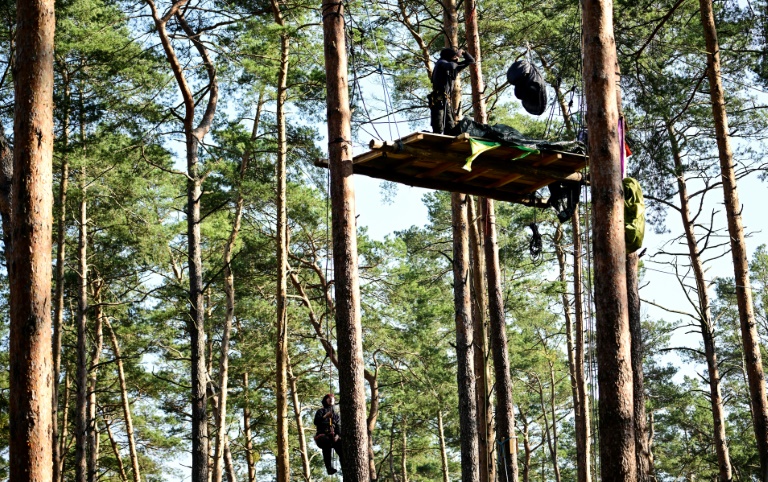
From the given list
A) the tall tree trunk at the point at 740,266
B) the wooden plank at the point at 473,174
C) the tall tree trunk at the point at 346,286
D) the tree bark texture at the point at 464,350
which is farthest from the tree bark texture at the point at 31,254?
the tall tree trunk at the point at 740,266

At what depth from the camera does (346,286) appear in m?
9.33

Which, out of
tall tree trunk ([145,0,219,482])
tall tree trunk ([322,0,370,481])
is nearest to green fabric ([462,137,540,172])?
tall tree trunk ([322,0,370,481])

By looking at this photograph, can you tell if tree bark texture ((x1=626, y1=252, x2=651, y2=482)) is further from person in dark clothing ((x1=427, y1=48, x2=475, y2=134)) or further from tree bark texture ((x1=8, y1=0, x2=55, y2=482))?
tree bark texture ((x1=8, y1=0, x2=55, y2=482))

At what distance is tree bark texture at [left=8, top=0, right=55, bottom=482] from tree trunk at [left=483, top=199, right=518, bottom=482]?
21.6 feet

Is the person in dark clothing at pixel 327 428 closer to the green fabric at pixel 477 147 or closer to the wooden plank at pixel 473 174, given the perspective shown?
the wooden plank at pixel 473 174

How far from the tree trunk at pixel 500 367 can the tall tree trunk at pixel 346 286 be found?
12.3 ft

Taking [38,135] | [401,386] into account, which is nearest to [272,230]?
[401,386]

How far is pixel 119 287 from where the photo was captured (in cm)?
2675

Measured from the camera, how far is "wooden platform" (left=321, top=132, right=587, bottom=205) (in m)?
9.24

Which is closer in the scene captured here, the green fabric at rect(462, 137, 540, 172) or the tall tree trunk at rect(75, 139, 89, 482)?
the green fabric at rect(462, 137, 540, 172)

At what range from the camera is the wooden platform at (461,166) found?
9.24m

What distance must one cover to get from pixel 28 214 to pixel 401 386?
2012cm

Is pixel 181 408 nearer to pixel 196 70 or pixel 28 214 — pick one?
pixel 196 70

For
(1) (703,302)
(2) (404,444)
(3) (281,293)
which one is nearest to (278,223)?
(3) (281,293)
